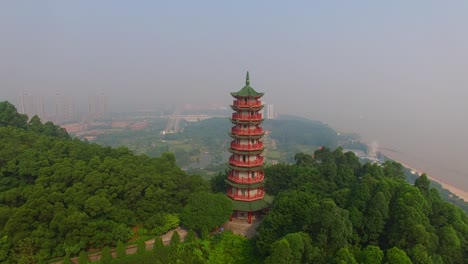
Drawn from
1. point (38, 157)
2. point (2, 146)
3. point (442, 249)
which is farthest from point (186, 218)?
point (2, 146)

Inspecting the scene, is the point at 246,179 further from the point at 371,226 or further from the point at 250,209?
the point at 371,226

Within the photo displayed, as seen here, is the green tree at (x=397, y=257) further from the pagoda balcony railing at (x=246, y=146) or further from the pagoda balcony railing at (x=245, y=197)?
the pagoda balcony railing at (x=246, y=146)

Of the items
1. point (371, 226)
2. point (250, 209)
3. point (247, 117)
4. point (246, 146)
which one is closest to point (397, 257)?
point (371, 226)

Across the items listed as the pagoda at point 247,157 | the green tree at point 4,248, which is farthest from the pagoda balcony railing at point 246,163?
the green tree at point 4,248

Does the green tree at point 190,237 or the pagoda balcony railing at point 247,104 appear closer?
the green tree at point 190,237

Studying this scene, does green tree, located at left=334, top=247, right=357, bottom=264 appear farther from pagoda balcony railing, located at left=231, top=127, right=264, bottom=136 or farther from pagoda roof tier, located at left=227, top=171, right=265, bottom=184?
pagoda balcony railing, located at left=231, top=127, right=264, bottom=136

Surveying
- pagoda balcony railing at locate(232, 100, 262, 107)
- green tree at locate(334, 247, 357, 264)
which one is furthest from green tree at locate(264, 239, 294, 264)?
pagoda balcony railing at locate(232, 100, 262, 107)

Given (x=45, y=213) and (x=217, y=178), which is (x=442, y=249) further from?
(x=45, y=213)
